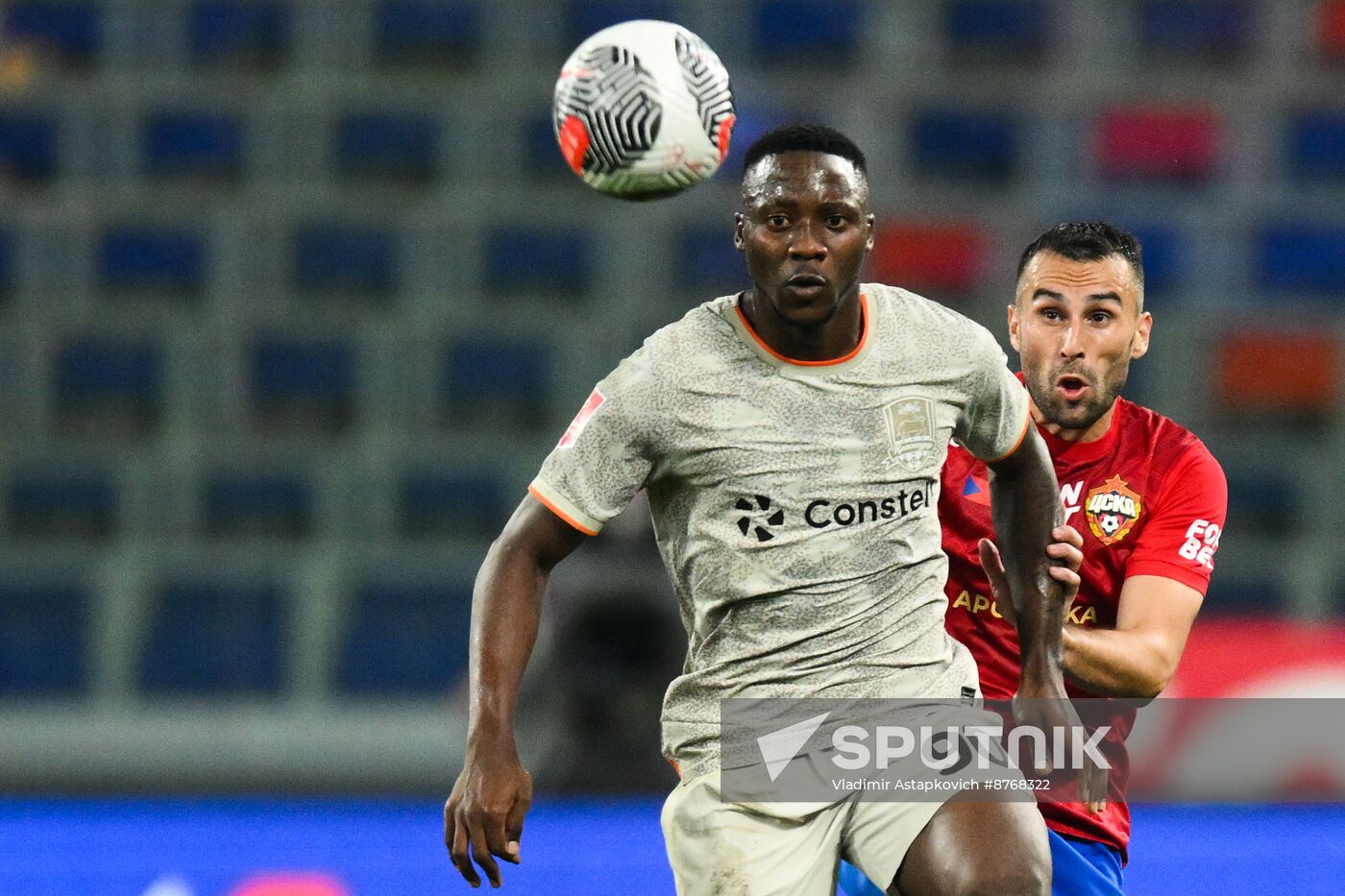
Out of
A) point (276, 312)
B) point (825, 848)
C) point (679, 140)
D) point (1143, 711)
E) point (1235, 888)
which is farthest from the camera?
point (276, 312)

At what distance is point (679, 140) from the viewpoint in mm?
3426

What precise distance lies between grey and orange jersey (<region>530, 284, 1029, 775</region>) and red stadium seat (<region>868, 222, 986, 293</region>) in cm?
605

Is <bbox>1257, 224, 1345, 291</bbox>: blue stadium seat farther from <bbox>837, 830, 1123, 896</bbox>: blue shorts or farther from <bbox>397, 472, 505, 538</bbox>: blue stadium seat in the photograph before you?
<bbox>837, 830, 1123, 896</bbox>: blue shorts

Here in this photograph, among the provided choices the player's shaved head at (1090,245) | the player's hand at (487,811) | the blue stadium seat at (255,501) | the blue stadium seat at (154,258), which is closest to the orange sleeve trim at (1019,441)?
the player's shaved head at (1090,245)

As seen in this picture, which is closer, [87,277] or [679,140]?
[679,140]

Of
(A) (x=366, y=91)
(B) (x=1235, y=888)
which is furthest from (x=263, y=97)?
(B) (x=1235, y=888)

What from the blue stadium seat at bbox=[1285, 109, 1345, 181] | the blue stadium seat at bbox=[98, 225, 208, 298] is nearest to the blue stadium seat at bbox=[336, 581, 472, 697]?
the blue stadium seat at bbox=[98, 225, 208, 298]

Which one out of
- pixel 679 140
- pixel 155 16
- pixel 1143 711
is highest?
pixel 155 16

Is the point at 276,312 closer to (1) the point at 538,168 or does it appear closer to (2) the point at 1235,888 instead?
(1) the point at 538,168

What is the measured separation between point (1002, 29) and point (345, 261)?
343cm

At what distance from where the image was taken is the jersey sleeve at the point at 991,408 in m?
3.30

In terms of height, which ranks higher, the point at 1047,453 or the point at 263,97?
the point at 263,97

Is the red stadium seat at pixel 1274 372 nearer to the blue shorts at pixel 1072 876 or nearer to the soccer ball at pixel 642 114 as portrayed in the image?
A: the blue shorts at pixel 1072 876

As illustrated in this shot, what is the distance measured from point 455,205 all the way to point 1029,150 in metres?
2.83
